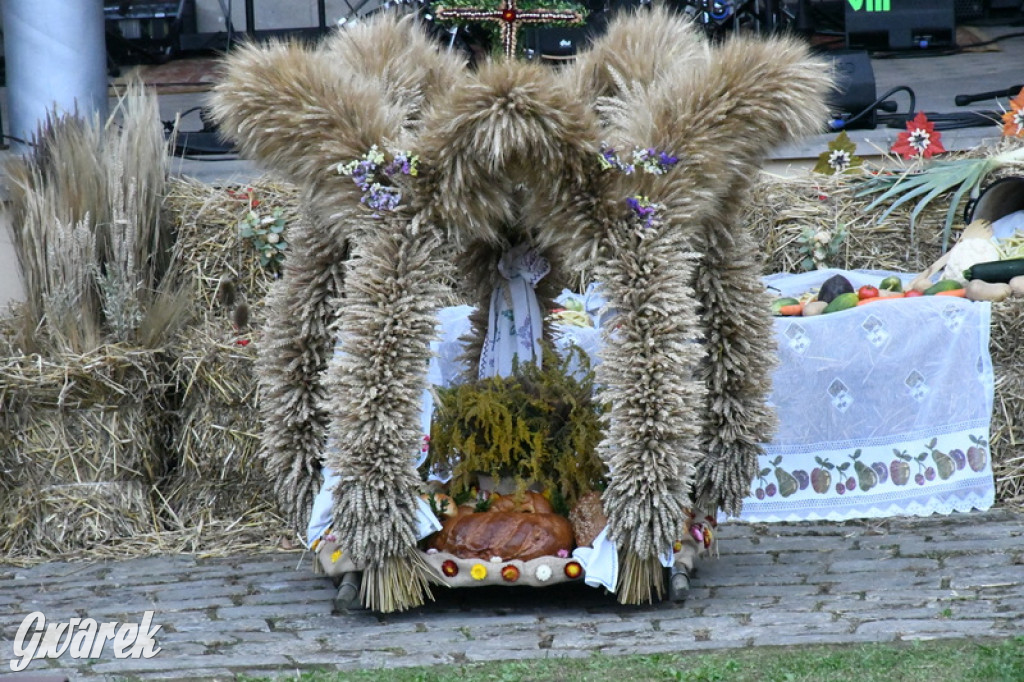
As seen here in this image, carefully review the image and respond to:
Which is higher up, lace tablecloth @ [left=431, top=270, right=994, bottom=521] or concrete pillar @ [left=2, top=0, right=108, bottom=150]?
concrete pillar @ [left=2, top=0, right=108, bottom=150]

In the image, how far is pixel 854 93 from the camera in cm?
755

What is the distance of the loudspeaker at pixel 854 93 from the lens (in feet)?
24.7

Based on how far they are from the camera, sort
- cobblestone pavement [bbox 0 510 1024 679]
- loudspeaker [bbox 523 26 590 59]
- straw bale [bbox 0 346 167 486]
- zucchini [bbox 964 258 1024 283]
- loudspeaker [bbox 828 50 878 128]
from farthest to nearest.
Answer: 1. loudspeaker [bbox 523 26 590 59]
2. loudspeaker [bbox 828 50 878 128]
3. zucchini [bbox 964 258 1024 283]
4. straw bale [bbox 0 346 167 486]
5. cobblestone pavement [bbox 0 510 1024 679]

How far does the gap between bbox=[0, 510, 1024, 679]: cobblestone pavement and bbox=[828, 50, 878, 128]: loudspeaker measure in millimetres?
2893

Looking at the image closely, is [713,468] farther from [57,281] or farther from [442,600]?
[57,281]

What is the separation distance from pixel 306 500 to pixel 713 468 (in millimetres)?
1361

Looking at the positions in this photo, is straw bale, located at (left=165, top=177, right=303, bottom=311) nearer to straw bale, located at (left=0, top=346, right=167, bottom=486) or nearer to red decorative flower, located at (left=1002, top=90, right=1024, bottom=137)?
straw bale, located at (left=0, top=346, right=167, bottom=486)

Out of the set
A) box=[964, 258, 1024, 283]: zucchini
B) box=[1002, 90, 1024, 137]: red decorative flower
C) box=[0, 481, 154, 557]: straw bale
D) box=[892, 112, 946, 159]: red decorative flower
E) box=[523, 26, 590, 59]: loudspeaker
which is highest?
box=[523, 26, 590, 59]: loudspeaker

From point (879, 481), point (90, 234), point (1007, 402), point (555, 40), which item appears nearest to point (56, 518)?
point (90, 234)

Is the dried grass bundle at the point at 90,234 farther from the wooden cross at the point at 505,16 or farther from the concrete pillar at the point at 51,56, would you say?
the wooden cross at the point at 505,16

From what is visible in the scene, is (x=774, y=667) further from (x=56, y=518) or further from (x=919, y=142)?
(x=919, y=142)

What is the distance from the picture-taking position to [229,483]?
5.64 meters

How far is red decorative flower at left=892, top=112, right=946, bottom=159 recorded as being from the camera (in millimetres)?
6777

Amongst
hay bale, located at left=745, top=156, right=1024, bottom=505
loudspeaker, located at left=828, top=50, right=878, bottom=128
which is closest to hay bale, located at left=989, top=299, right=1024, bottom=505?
hay bale, located at left=745, top=156, right=1024, bottom=505
